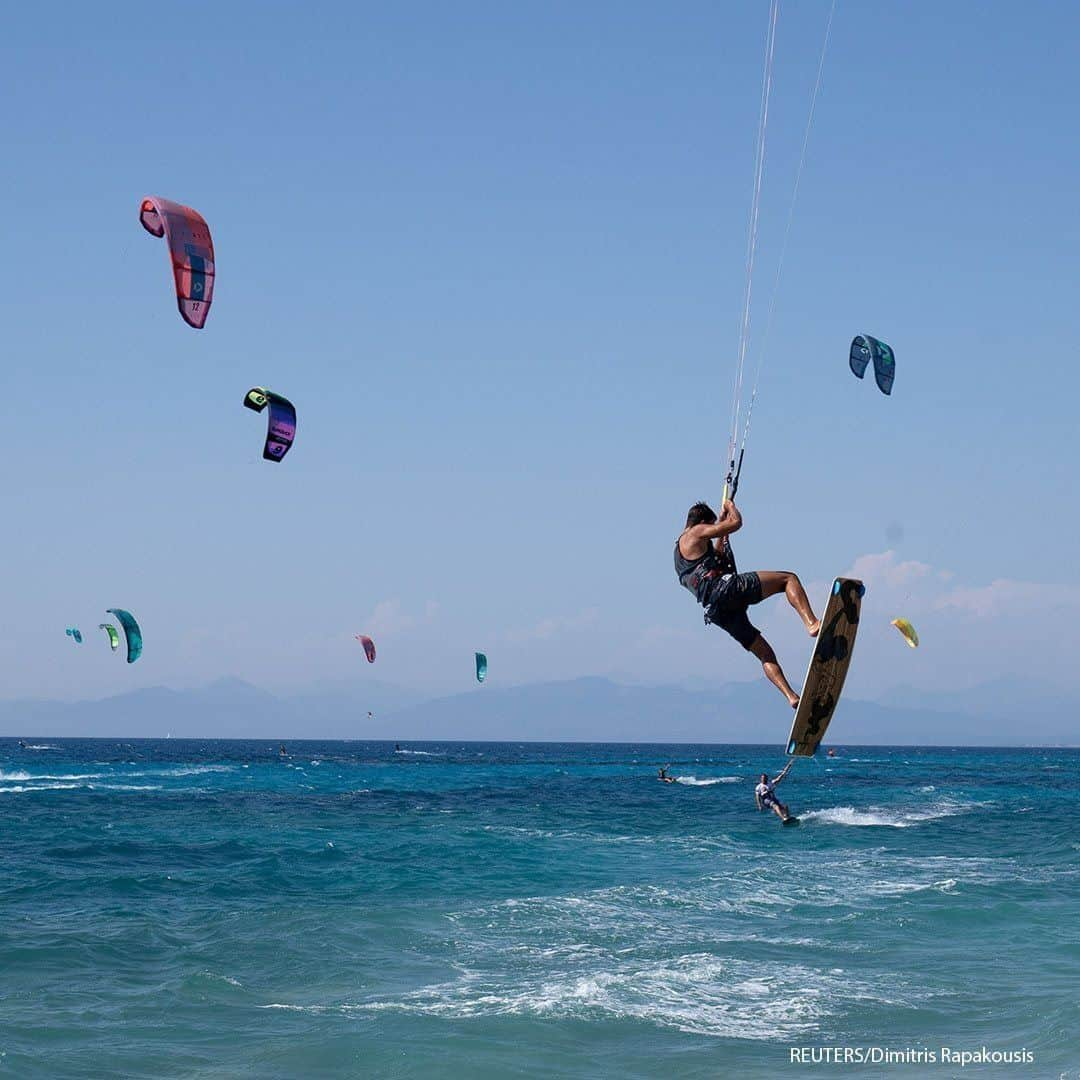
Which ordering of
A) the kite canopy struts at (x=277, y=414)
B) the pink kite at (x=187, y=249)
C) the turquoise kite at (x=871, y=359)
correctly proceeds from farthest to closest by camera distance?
the turquoise kite at (x=871, y=359)
the kite canopy struts at (x=277, y=414)
the pink kite at (x=187, y=249)

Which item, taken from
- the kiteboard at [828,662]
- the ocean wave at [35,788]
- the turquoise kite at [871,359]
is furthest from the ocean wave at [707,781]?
the kiteboard at [828,662]

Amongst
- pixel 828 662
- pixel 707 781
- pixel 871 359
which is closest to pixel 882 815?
pixel 871 359

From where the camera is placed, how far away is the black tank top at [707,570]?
9.70 m

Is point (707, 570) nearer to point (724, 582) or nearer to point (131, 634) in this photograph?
point (724, 582)

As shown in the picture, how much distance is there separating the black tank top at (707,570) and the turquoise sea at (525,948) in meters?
5.40

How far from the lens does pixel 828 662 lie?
10258mm

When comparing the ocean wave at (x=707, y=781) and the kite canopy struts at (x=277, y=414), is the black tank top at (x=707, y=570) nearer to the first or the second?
the kite canopy struts at (x=277, y=414)

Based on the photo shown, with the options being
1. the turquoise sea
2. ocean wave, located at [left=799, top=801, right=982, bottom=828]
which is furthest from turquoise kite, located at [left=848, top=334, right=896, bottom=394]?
ocean wave, located at [left=799, top=801, right=982, bottom=828]

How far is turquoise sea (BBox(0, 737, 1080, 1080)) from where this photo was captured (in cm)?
1338

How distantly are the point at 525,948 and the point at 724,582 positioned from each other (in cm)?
1015

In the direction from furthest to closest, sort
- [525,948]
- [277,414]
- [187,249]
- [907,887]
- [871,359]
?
[871,359], [277,414], [907,887], [187,249], [525,948]

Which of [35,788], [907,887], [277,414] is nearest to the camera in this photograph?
[907,887]

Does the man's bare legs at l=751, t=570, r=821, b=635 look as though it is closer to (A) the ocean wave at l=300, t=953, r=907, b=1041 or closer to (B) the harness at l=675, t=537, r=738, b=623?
(B) the harness at l=675, t=537, r=738, b=623

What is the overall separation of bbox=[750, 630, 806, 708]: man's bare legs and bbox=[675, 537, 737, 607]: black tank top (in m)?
0.63
